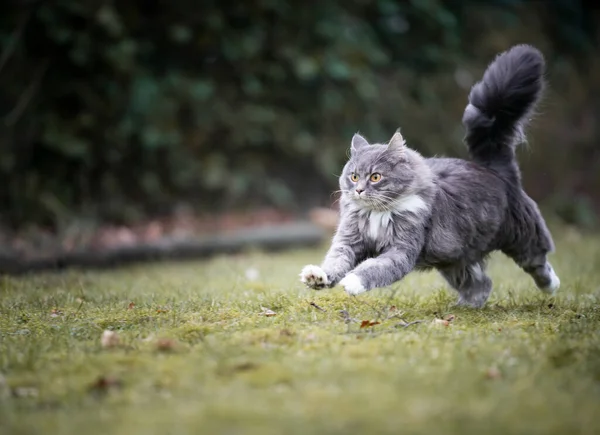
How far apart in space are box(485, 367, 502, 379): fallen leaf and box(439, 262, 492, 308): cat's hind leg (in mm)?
1938

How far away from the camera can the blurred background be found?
951 cm

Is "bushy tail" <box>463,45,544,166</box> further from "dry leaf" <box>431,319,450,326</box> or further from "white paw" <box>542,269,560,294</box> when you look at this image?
"dry leaf" <box>431,319,450,326</box>

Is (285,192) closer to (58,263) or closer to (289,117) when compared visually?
(289,117)

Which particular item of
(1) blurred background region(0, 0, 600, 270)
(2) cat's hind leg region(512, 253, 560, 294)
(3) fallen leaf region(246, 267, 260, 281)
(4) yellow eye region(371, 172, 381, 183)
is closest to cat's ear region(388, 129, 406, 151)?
(4) yellow eye region(371, 172, 381, 183)

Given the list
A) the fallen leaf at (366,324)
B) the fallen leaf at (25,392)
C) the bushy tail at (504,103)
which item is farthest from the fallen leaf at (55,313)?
the bushy tail at (504,103)

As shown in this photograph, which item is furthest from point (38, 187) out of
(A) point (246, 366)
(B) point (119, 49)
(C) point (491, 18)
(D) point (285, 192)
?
(C) point (491, 18)

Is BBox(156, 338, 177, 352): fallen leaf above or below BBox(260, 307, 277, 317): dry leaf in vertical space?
below

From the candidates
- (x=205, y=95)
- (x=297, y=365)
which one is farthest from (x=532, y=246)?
(x=205, y=95)

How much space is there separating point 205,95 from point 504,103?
Answer: 5.78 meters

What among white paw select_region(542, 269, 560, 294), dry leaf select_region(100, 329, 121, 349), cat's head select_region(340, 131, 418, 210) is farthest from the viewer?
white paw select_region(542, 269, 560, 294)

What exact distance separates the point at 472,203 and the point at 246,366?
7.55 ft

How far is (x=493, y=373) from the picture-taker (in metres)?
3.31

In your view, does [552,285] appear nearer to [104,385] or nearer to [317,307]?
[317,307]

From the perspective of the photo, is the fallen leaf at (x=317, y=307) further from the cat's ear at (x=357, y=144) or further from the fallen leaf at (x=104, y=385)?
the fallen leaf at (x=104, y=385)
